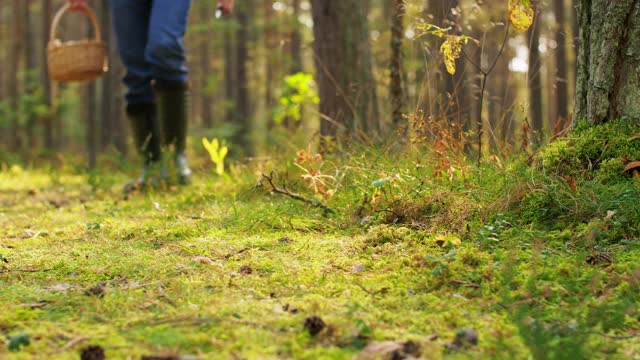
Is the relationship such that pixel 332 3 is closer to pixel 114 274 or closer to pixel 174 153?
pixel 174 153

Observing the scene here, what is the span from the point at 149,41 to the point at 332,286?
3096 millimetres

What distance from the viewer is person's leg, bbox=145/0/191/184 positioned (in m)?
4.60

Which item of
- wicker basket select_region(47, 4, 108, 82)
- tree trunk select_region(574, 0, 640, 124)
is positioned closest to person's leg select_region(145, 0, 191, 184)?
wicker basket select_region(47, 4, 108, 82)

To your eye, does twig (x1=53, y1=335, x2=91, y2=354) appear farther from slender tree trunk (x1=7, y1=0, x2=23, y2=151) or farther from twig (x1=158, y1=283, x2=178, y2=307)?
slender tree trunk (x1=7, y1=0, x2=23, y2=151)

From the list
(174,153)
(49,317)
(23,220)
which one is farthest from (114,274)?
(174,153)

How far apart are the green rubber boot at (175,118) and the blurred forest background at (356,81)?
693mm

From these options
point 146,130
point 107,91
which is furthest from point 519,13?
point 107,91

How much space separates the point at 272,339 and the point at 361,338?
23 cm

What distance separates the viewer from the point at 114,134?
14.6 metres

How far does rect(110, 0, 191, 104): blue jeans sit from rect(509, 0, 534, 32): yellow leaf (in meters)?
2.51

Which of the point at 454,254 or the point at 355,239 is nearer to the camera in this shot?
the point at 454,254

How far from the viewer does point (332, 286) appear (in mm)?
2109

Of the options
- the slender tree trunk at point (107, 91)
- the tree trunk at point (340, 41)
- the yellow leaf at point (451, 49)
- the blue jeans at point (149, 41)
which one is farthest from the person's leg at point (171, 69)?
the slender tree trunk at point (107, 91)

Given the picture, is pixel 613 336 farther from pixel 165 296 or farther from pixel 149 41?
pixel 149 41
